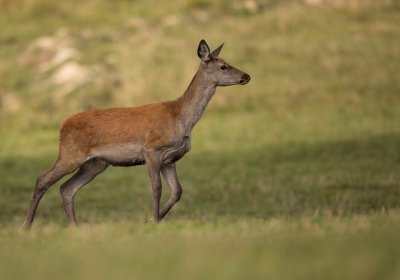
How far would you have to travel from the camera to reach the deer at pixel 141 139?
580 inches

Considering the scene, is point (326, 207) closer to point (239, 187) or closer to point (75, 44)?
point (239, 187)

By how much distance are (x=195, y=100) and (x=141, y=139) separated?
101cm

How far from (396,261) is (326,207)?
36.1ft

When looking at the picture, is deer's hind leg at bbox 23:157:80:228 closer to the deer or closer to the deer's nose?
the deer

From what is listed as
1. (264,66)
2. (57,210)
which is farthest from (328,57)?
(57,210)

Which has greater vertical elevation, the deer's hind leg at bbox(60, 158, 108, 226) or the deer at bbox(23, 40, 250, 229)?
the deer at bbox(23, 40, 250, 229)

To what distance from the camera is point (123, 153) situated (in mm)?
14812

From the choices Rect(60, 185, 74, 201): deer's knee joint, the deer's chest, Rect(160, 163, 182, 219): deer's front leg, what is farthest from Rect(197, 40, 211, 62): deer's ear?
Rect(60, 185, 74, 201): deer's knee joint

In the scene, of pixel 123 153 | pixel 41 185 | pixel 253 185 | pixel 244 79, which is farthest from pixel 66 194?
pixel 253 185

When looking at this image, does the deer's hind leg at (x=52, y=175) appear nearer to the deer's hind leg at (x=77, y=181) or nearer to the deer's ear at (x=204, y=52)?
the deer's hind leg at (x=77, y=181)

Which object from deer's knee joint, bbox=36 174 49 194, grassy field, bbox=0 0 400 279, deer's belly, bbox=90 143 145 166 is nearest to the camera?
grassy field, bbox=0 0 400 279

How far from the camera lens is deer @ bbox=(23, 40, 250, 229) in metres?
14.7

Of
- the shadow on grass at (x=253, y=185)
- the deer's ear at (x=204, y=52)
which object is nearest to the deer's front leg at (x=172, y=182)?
the shadow on grass at (x=253, y=185)

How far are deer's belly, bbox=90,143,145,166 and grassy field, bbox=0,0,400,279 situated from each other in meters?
0.98
